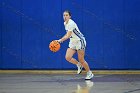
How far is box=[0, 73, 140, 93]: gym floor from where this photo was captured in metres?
9.02

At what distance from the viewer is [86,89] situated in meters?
9.16

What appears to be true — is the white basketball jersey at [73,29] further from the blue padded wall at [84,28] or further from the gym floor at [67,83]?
the blue padded wall at [84,28]

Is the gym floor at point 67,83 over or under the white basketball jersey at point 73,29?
under

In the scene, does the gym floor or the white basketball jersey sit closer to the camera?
the gym floor

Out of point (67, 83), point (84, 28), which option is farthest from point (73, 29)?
point (84, 28)

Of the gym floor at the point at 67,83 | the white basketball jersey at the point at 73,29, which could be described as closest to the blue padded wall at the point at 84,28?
the gym floor at the point at 67,83

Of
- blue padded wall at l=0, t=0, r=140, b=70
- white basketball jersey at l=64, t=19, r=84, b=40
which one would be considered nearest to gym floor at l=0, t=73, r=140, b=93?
blue padded wall at l=0, t=0, r=140, b=70

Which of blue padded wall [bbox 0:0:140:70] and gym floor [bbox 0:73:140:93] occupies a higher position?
blue padded wall [bbox 0:0:140:70]

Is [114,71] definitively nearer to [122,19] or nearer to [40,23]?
[122,19]

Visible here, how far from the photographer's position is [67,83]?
1027 centimetres

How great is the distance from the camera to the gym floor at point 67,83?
9023 mm

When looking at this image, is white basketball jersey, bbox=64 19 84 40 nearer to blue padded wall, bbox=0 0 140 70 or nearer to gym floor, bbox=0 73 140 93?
gym floor, bbox=0 73 140 93

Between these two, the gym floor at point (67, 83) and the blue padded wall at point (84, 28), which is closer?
the gym floor at point (67, 83)

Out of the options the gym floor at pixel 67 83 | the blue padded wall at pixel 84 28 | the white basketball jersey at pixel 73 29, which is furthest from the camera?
the blue padded wall at pixel 84 28
